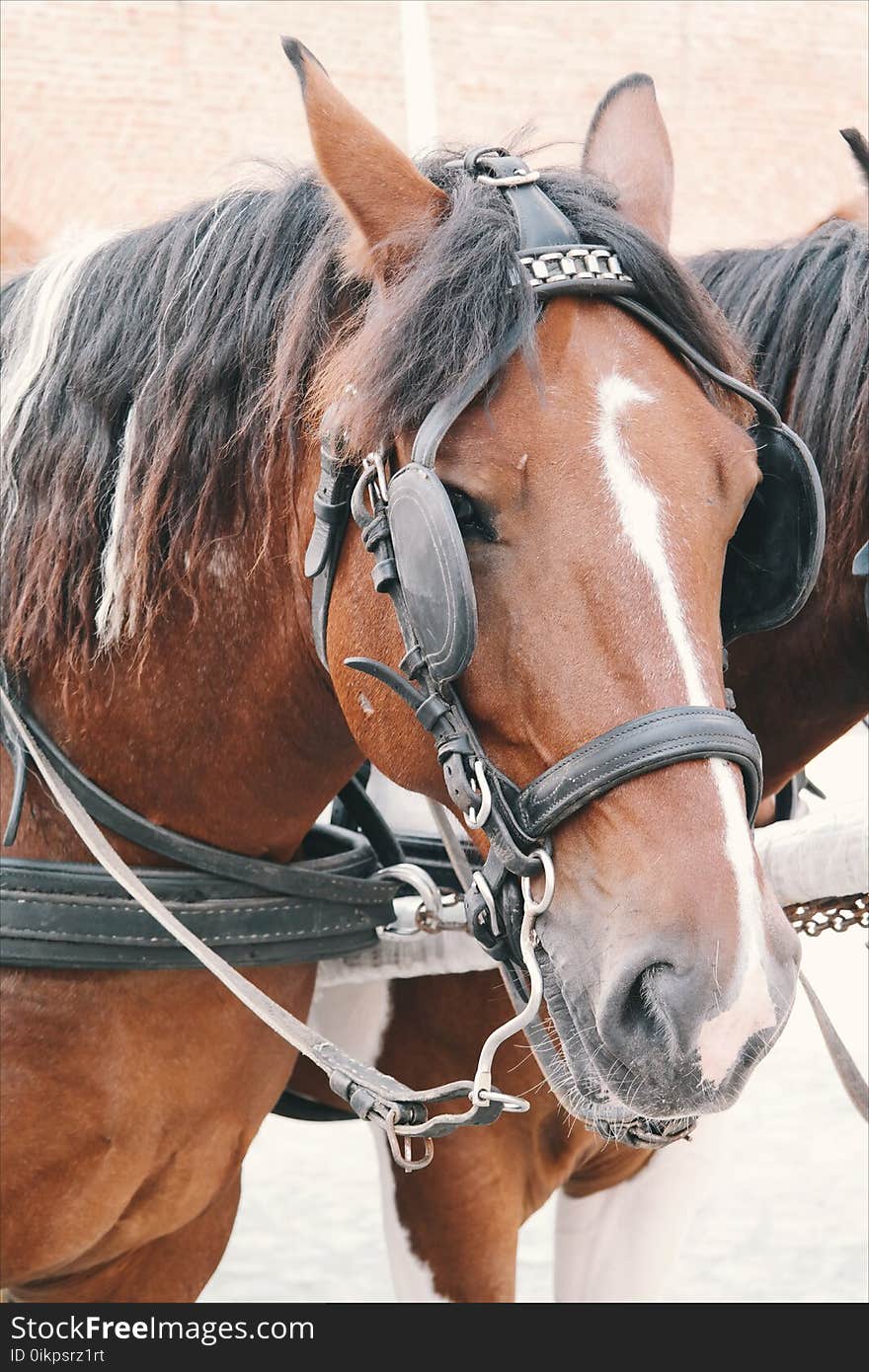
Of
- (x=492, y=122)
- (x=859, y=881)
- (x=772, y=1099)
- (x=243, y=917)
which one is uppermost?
(x=243, y=917)

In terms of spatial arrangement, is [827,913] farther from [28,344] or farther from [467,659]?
[28,344]

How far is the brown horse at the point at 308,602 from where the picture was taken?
42.4 inches

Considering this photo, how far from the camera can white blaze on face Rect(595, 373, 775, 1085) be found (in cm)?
102

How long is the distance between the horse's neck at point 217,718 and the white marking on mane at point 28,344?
22cm

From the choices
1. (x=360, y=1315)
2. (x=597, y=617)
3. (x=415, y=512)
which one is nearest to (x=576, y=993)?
(x=597, y=617)

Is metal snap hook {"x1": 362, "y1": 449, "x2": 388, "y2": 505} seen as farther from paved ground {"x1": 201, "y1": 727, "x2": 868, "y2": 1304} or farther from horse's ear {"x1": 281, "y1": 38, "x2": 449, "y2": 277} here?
paved ground {"x1": 201, "y1": 727, "x2": 868, "y2": 1304}

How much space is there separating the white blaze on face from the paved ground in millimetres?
1474

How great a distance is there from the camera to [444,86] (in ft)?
27.7

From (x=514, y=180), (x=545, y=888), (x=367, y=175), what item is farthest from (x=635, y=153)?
(x=545, y=888)

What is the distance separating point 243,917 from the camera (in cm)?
156

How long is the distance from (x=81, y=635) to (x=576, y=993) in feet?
2.16

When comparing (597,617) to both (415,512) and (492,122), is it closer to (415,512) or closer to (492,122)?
(415,512)

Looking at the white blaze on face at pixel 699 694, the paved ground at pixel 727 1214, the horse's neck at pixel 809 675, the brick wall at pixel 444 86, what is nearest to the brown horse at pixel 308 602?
the white blaze on face at pixel 699 694

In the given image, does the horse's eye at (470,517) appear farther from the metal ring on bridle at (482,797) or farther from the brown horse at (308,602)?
the metal ring on bridle at (482,797)
